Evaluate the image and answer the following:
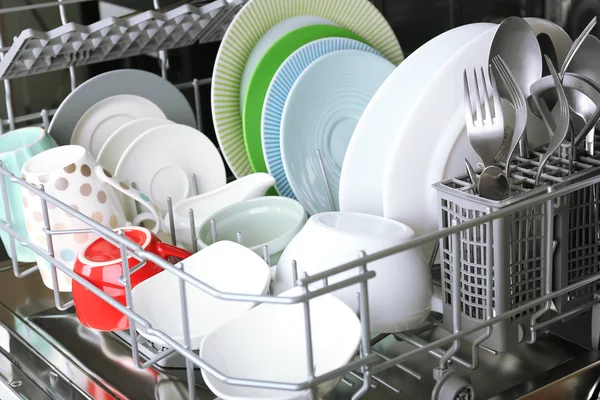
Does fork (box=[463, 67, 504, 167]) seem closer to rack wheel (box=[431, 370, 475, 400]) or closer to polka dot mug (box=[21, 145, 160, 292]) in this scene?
rack wheel (box=[431, 370, 475, 400])

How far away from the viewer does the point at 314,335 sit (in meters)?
0.60

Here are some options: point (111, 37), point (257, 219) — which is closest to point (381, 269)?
point (257, 219)

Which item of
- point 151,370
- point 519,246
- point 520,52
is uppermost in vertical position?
point 520,52

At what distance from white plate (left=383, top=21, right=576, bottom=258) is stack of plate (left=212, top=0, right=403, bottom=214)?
17 centimetres

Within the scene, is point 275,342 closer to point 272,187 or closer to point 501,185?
point 501,185

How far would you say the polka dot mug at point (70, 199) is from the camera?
0.75 meters

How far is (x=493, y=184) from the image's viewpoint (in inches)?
23.5

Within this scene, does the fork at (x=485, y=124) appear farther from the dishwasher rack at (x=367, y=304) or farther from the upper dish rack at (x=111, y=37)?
the upper dish rack at (x=111, y=37)

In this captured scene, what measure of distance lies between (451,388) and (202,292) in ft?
0.72

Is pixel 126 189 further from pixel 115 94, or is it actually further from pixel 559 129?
pixel 559 129

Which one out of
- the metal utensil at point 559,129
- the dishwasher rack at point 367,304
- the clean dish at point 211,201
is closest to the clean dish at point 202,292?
the dishwasher rack at point 367,304

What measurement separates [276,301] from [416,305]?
193mm

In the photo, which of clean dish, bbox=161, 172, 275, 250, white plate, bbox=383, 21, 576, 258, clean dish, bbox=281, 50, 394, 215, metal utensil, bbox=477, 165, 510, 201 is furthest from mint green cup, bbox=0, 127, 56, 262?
metal utensil, bbox=477, 165, 510, 201

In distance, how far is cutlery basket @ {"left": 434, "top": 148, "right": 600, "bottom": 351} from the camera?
59 centimetres
